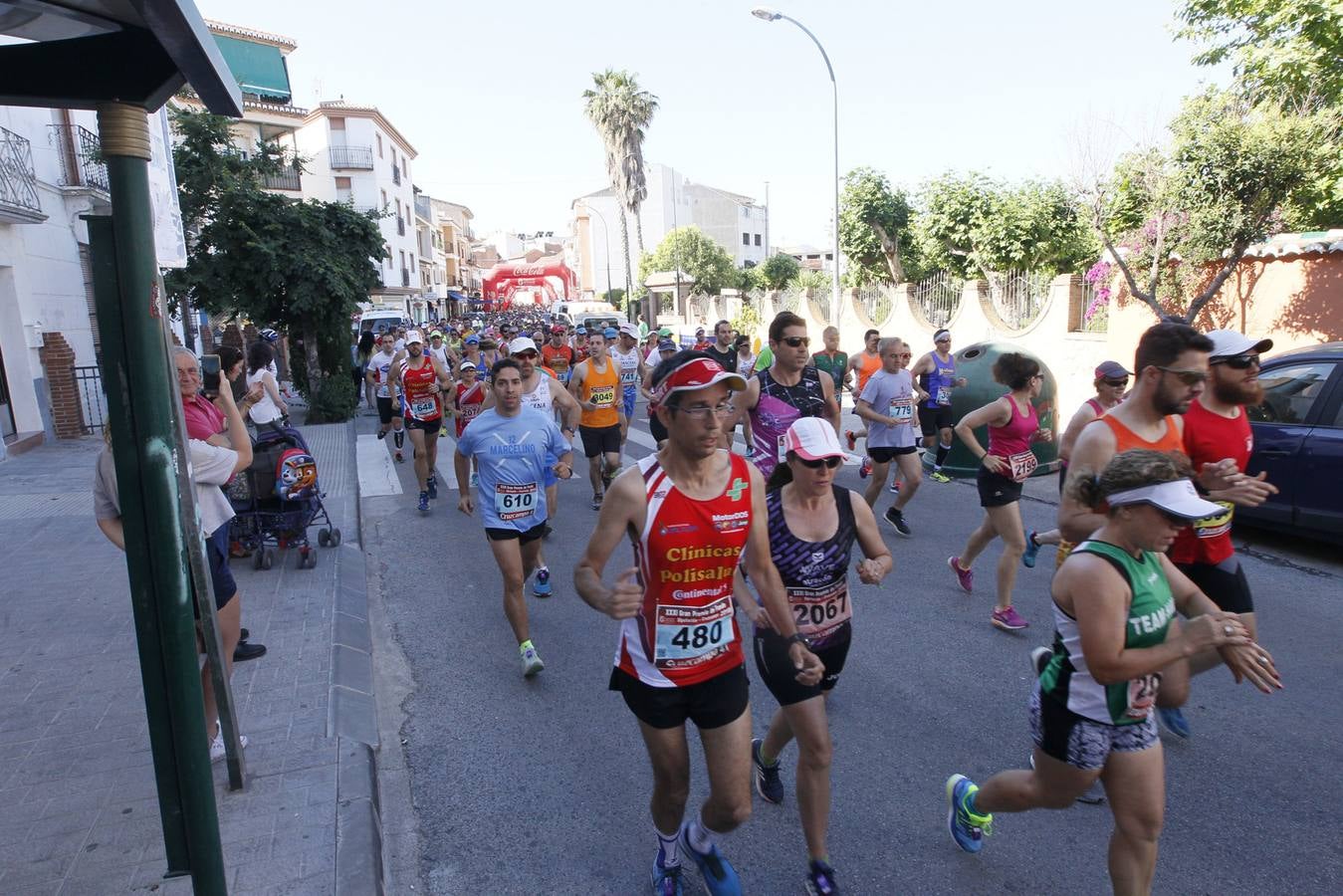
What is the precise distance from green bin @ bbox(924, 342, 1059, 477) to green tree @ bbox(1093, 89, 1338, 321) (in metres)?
2.83

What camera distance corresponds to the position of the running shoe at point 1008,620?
18.2 ft

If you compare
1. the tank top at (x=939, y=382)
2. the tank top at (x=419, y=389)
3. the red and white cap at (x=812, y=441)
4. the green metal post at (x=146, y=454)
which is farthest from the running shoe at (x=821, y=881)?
the tank top at (x=939, y=382)

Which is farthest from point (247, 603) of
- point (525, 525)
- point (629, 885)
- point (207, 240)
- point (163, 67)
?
point (207, 240)

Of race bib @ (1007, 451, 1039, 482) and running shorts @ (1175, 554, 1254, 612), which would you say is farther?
race bib @ (1007, 451, 1039, 482)

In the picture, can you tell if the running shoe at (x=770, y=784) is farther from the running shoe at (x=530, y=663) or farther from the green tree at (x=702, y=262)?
the green tree at (x=702, y=262)

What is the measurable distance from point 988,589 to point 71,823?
5.66m

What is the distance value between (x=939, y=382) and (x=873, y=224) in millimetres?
17825

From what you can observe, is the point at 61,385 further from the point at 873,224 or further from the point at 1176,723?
the point at 873,224

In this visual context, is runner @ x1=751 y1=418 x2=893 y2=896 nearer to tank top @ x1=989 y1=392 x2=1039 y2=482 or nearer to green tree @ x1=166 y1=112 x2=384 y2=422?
tank top @ x1=989 y1=392 x2=1039 y2=482

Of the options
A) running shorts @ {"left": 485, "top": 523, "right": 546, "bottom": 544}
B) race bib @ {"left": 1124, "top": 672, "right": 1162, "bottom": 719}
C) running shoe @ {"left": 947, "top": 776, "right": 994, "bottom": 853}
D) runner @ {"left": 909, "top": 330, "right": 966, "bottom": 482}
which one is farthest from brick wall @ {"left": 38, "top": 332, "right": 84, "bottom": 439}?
race bib @ {"left": 1124, "top": 672, "right": 1162, "bottom": 719}

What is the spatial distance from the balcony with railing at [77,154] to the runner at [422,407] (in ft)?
32.4

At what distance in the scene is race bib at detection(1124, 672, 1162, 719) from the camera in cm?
262

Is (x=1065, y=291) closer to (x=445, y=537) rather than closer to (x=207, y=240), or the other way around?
(x=445, y=537)

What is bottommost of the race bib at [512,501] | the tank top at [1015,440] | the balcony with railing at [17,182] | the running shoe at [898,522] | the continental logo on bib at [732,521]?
the running shoe at [898,522]
